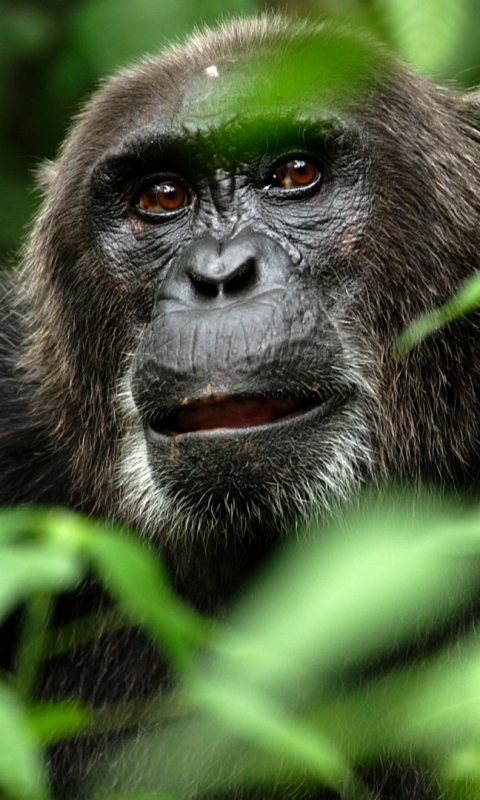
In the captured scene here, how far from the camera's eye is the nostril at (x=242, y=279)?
422cm

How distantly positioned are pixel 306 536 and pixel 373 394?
590 mm

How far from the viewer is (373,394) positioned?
4.47m

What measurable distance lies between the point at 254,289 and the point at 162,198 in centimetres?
87

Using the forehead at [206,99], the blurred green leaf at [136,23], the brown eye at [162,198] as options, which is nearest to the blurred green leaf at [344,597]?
the forehead at [206,99]

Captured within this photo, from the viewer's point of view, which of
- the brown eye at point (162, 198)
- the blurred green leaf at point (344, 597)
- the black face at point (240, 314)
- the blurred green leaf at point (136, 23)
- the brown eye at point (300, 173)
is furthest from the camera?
the blurred green leaf at point (136, 23)

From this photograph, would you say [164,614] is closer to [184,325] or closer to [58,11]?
[184,325]

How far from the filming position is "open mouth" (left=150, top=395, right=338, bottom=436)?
4.14m

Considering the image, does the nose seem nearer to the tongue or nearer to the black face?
the black face

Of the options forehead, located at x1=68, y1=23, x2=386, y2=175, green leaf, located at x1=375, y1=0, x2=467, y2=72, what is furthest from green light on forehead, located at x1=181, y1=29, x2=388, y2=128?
green leaf, located at x1=375, y1=0, x2=467, y2=72

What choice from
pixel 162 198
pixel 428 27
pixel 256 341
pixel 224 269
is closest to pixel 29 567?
pixel 428 27

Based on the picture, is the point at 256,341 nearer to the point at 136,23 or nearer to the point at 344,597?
the point at 344,597

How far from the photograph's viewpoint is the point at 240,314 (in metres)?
4.09

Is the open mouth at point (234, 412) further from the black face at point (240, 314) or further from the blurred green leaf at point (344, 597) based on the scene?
the blurred green leaf at point (344, 597)

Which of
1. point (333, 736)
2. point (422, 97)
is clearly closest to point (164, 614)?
point (333, 736)
